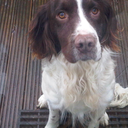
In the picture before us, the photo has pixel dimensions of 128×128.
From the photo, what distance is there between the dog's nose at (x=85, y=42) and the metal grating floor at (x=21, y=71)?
4.11 ft

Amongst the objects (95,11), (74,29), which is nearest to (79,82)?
(74,29)

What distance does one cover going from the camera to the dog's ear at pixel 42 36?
1.51m

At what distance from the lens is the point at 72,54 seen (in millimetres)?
1289

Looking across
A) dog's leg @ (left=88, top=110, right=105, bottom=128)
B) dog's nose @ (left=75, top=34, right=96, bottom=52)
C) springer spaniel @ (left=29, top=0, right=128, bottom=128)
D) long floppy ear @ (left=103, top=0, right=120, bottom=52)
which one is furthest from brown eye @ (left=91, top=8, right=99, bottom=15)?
dog's leg @ (left=88, top=110, right=105, bottom=128)

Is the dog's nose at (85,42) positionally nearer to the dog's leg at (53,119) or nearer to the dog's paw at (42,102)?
the dog's leg at (53,119)

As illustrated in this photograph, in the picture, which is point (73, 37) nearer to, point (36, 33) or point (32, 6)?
point (36, 33)

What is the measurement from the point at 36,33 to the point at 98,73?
64cm

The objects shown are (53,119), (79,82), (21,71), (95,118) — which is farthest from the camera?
(21,71)

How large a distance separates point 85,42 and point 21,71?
1.62 meters

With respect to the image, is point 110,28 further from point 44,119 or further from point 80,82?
point 44,119

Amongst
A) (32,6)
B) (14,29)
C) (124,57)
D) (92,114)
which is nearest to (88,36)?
(92,114)

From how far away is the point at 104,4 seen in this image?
1.46 metres

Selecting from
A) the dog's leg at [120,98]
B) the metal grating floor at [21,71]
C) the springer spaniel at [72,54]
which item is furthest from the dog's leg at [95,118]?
the dog's leg at [120,98]

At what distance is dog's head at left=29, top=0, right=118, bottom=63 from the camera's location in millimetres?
1204
